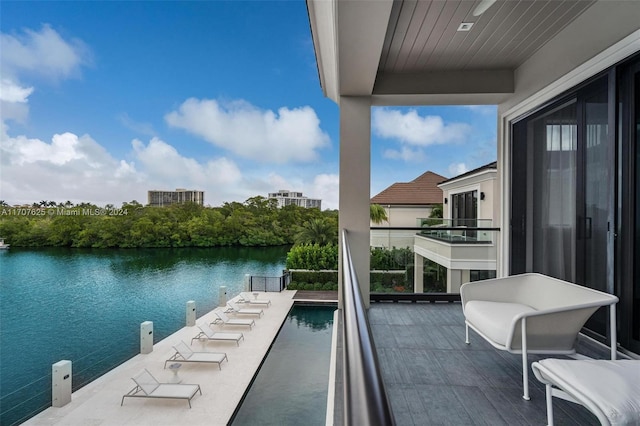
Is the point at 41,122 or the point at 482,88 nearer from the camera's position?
the point at 482,88

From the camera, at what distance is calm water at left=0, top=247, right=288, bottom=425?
1584cm

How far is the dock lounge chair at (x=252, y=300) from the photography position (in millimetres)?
15984

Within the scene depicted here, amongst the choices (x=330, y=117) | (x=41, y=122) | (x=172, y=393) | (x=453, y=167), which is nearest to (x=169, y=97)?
(x=41, y=122)

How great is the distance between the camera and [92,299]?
Result: 2350cm

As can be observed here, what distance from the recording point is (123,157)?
3691cm

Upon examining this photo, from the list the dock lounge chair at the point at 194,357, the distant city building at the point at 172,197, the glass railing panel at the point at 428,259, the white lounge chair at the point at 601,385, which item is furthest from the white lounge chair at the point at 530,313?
the distant city building at the point at 172,197

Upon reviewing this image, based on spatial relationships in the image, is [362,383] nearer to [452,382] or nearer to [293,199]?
[452,382]

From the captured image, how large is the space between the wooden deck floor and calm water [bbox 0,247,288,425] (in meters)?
14.9

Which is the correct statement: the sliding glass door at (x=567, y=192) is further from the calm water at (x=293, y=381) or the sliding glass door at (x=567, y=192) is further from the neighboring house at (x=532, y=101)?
the calm water at (x=293, y=381)

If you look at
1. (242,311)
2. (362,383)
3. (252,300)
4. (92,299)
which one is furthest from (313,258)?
(362,383)

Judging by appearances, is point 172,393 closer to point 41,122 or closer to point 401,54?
point 401,54

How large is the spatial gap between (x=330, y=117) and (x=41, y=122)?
89.3 feet

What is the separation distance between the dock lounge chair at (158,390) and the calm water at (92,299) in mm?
6632

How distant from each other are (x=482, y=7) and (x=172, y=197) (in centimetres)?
3247
